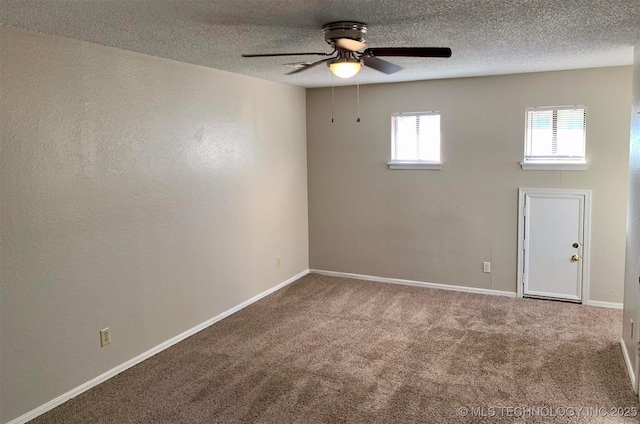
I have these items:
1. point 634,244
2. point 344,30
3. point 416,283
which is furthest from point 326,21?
point 416,283

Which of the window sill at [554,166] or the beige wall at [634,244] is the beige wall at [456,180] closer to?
the window sill at [554,166]

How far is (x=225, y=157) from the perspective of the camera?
4887 millimetres

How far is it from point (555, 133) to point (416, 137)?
1456mm

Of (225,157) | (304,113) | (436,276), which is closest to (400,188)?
(436,276)

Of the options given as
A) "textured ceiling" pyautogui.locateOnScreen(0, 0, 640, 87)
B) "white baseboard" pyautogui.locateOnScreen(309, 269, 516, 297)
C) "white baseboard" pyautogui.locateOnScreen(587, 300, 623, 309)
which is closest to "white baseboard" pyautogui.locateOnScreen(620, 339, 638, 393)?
"white baseboard" pyautogui.locateOnScreen(587, 300, 623, 309)

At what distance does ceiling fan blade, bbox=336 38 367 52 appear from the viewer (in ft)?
9.21

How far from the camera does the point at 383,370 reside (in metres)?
3.71

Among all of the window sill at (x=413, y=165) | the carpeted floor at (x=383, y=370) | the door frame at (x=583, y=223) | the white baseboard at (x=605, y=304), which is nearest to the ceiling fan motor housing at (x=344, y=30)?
the carpeted floor at (x=383, y=370)

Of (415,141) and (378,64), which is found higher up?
(378,64)

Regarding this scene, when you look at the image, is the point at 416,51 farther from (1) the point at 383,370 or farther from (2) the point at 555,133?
(2) the point at 555,133

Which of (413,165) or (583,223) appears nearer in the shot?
(583,223)

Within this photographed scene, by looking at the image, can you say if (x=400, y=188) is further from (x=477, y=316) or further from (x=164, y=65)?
(x=164, y=65)

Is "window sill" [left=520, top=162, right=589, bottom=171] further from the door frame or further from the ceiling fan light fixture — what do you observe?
the ceiling fan light fixture

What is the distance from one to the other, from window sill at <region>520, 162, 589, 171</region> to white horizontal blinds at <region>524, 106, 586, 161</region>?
9cm
